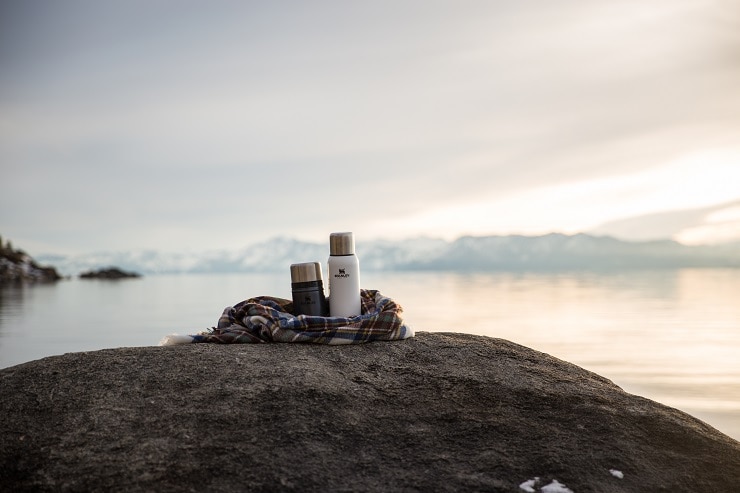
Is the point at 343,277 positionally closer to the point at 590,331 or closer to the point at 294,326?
the point at 294,326

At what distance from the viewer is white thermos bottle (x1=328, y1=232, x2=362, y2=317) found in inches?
178

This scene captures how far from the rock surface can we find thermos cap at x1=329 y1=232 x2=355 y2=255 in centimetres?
73

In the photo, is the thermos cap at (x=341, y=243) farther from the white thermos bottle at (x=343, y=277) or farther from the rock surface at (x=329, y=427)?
the rock surface at (x=329, y=427)

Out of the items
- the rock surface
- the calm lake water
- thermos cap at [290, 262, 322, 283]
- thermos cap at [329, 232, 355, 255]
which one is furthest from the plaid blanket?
the calm lake water

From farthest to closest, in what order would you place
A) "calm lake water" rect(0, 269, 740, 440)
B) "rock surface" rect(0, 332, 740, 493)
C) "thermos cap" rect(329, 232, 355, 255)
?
1. "calm lake water" rect(0, 269, 740, 440)
2. "thermos cap" rect(329, 232, 355, 255)
3. "rock surface" rect(0, 332, 740, 493)

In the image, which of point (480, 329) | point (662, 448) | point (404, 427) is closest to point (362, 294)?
point (404, 427)

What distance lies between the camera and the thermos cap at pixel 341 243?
4.51 m

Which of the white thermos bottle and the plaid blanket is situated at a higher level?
the white thermos bottle

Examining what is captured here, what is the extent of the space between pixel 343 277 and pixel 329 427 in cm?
132

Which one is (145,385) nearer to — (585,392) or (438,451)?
(438,451)

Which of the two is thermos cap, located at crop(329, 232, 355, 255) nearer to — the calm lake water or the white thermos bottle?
the white thermos bottle

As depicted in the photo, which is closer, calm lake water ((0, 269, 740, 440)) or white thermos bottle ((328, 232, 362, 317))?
white thermos bottle ((328, 232, 362, 317))

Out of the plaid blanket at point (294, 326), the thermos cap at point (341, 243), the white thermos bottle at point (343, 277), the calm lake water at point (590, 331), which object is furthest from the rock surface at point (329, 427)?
the calm lake water at point (590, 331)

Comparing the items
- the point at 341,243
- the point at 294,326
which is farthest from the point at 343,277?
the point at 294,326
